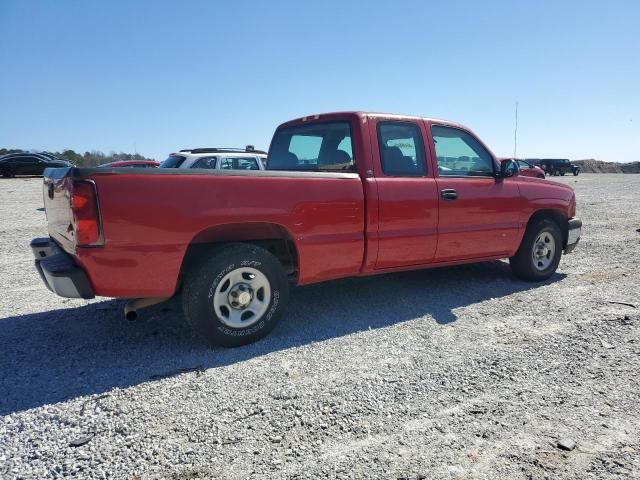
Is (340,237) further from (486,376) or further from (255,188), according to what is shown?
(486,376)

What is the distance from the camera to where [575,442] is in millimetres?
2367

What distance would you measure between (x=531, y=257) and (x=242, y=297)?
3782 millimetres

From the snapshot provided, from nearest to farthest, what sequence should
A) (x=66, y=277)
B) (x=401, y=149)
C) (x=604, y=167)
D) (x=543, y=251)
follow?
(x=66, y=277), (x=401, y=149), (x=543, y=251), (x=604, y=167)

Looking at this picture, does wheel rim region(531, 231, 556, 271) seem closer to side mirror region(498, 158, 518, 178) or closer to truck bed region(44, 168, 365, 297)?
side mirror region(498, 158, 518, 178)

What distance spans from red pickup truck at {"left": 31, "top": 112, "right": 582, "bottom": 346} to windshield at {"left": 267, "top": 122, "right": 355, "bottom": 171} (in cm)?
2

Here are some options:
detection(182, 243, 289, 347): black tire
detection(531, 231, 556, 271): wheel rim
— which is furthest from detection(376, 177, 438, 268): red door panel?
detection(531, 231, 556, 271): wheel rim

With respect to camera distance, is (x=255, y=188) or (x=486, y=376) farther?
(x=255, y=188)

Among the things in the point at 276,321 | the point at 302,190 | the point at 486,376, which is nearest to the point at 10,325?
the point at 276,321

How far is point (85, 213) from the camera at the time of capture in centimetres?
292

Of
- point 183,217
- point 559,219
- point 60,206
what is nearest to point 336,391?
point 183,217

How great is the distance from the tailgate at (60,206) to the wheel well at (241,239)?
823 mm

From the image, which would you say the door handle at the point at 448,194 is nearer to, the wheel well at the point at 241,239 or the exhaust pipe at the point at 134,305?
the wheel well at the point at 241,239

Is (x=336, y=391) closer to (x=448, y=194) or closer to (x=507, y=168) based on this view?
(x=448, y=194)

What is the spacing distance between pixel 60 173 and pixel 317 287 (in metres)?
3.01
